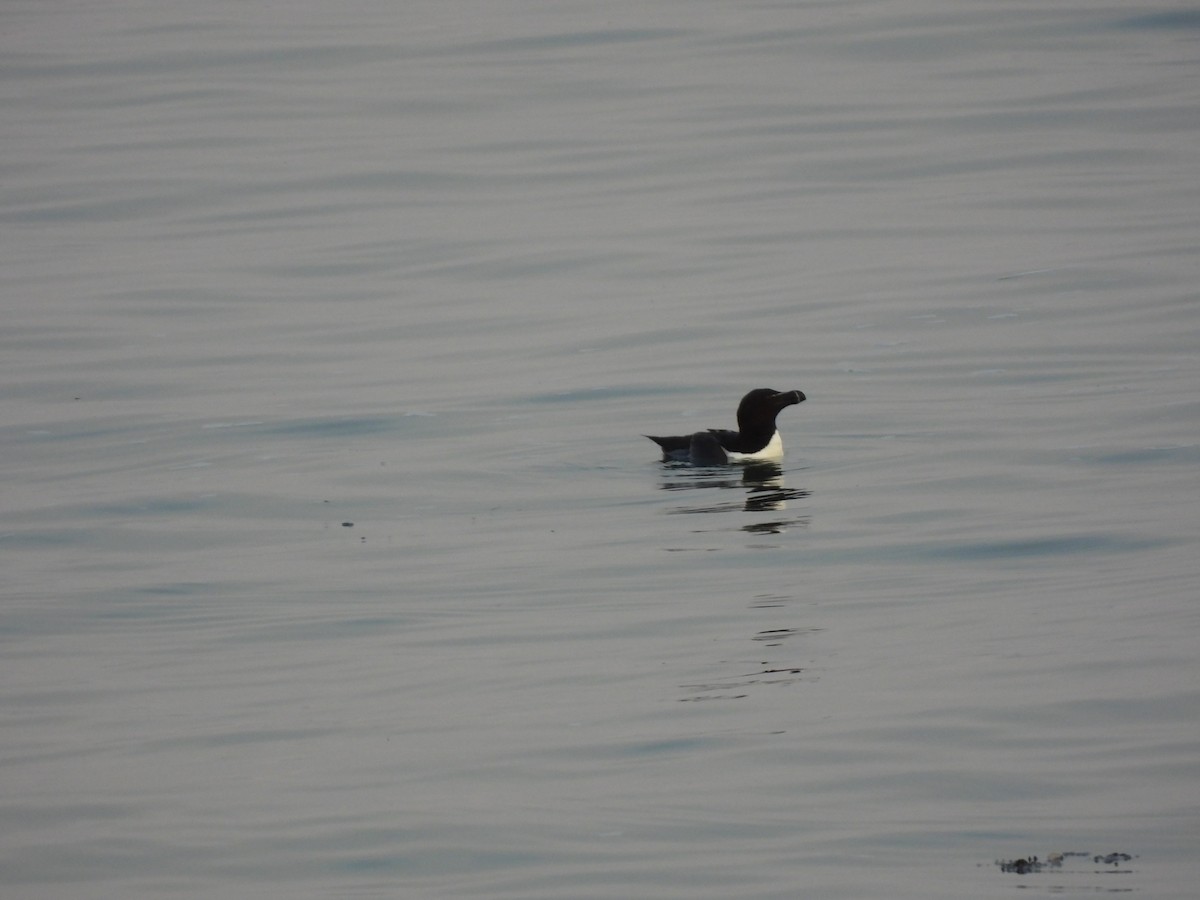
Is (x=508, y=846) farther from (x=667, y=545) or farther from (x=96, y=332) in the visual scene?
(x=96, y=332)

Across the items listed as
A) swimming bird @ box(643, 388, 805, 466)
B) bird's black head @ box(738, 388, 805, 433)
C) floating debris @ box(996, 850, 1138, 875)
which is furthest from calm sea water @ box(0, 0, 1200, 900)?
bird's black head @ box(738, 388, 805, 433)

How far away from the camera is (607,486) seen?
1461 cm

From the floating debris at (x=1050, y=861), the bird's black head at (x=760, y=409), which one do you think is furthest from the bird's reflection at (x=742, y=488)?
the floating debris at (x=1050, y=861)

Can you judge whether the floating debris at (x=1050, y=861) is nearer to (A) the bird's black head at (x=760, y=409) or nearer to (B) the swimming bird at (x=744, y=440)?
(B) the swimming bird at (x=744, y=440)

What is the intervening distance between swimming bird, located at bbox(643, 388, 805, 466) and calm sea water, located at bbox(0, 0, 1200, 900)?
0.25 m

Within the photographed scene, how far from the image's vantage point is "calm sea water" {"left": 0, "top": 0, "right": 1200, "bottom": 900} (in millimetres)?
7258

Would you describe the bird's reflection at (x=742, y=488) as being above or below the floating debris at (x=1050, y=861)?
above

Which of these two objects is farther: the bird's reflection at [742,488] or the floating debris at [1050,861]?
the bird's reflection at [742,488]

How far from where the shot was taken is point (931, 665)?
355 inches

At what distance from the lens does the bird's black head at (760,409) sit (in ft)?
51.7

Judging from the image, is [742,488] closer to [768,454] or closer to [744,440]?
[768,454]

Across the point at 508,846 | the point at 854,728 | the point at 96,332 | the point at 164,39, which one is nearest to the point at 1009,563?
the point at 854,728

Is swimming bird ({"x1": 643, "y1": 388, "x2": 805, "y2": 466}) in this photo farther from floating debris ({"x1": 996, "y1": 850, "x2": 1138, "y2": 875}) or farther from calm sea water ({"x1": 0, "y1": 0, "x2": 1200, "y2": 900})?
floating debris ({"x1": 996, "y1": 850, "x2": 1138, "y2": 875})

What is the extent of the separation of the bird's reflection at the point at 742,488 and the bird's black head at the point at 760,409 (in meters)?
0.48
